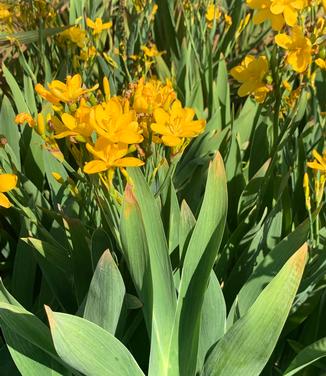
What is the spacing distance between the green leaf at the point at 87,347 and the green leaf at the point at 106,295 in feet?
0.24

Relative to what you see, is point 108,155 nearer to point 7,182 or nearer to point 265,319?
point 7,182

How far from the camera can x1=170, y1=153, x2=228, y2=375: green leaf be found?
831 millimetres

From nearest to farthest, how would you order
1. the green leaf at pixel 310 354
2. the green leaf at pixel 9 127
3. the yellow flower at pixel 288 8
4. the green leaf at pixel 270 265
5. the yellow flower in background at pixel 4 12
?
the green leaf at pixel 310 354, the green leaf at pixel 270 265, the yellow flower at pixel 288 8, the green leaf at pixel 9 127, the yellow flower in background at pixel 4 12

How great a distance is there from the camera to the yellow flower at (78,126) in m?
0.80

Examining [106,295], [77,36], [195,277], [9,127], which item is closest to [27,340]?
[106,295]

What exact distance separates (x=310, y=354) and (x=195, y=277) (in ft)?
0.76

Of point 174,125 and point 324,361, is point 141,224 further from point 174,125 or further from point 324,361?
point 324,361

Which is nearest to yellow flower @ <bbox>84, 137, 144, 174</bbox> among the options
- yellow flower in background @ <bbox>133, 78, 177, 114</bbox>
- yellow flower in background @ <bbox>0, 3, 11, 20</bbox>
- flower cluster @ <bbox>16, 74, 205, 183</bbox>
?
flower cluster @ <bbox>16, 74, 205, 183</bbox>

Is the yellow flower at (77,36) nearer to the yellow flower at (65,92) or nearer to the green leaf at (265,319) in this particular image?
the yellow flower at (65,92)

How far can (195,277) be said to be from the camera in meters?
0.85

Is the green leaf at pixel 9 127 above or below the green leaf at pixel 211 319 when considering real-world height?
above

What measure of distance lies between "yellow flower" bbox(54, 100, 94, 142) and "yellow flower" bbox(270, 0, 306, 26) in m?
0.48

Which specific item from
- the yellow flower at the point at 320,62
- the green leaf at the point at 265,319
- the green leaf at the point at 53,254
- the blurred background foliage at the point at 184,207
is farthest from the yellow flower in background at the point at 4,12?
the green leaf at the point at 265,319

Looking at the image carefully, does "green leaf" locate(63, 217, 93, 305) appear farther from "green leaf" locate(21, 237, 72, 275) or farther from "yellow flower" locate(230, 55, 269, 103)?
"yellow flower" locate(230, 55, 269, 103)
